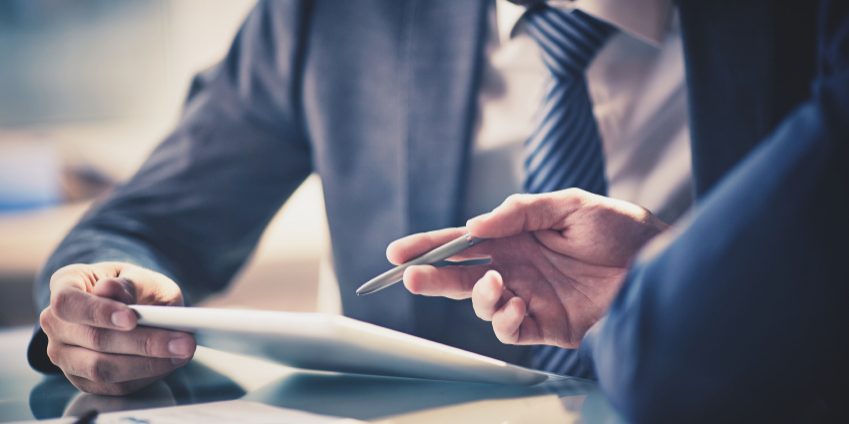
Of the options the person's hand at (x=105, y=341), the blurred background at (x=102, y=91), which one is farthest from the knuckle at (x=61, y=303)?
the blurred background at (x=102, y=91)

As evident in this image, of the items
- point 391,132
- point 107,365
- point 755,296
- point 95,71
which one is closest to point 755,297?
point 755,296

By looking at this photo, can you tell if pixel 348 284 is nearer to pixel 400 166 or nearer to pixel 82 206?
pixel 400 166

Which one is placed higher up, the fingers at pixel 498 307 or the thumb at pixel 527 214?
the thumb at pixel 527 214

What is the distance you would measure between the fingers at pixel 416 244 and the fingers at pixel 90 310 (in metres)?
0.19

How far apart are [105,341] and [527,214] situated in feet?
1.08

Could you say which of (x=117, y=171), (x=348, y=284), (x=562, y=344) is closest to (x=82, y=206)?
(x=117, y=171)

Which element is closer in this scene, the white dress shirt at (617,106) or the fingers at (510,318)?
the fingers at (510,318)

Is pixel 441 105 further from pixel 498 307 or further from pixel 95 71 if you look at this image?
pixel 95 71

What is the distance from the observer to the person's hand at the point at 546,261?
1.60 feet

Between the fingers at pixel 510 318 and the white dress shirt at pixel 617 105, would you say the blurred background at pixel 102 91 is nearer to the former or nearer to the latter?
the white dress shirt at pixel 617 105

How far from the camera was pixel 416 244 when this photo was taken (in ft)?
1.66

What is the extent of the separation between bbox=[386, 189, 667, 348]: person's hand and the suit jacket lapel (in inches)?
9.2

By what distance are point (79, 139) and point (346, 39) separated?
6.41 feet

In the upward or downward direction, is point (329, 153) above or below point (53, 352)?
above
